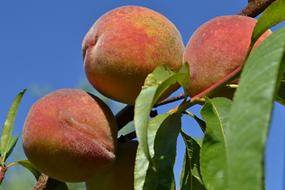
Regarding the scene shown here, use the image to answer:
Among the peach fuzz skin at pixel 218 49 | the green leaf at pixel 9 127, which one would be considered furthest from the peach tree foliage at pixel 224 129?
the green leaf at pixel 9 127

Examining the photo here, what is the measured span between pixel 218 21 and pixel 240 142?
0.65m

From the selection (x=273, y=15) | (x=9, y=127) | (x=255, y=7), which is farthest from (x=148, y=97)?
(x=9, y=127)

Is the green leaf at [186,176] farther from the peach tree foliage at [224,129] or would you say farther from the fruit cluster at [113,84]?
the fruit cluster at [113,84]

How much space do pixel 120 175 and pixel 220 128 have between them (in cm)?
38

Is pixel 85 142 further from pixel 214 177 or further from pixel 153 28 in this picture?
pixel 214 177

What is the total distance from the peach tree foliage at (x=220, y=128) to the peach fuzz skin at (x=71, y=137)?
0.44ft

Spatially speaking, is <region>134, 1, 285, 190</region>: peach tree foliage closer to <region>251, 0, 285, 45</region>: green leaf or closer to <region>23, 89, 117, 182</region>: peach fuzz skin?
<region>251, 0, 285, 45</region>: green leaf

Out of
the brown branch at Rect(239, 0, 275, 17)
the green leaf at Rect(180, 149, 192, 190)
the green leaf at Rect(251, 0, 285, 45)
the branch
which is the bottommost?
the green leaf at Rect(180, 149, 192, 190)

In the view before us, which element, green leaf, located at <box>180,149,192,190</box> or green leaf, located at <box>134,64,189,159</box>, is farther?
green leaf, located at <box>180,149,192,190</box>

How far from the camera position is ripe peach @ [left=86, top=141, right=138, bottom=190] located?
1.04 m

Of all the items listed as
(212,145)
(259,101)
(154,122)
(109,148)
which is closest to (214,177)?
(212,145)

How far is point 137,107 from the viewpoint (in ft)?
2.14

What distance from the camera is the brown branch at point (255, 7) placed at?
3.37ft

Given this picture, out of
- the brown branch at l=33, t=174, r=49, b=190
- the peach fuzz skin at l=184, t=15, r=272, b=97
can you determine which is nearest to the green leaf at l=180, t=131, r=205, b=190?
the peach fuzz skin at l=184, t=15, r=272, b=97
